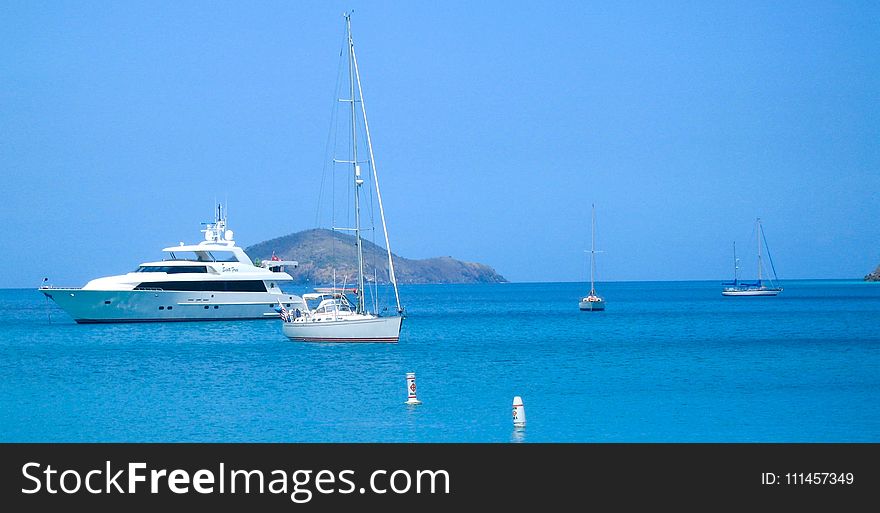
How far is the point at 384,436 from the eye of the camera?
21891mm

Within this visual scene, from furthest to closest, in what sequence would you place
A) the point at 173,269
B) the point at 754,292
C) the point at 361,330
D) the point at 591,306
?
the point at 754,292
the point at 591,306
the point at 173,269
the point at 361,330

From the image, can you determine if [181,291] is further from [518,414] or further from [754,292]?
[754,292]

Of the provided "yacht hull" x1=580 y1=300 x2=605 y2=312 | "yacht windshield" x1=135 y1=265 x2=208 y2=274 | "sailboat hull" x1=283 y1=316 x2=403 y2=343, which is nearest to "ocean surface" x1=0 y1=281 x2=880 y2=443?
"sailboat hull" x1=283 y1=316 x2=403 y2=343

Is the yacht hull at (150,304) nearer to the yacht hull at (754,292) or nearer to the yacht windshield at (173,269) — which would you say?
the yacht windshield at (173,269)

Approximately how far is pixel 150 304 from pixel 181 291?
7.08 feet

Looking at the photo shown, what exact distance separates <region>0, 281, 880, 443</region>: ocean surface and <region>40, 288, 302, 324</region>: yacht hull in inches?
184

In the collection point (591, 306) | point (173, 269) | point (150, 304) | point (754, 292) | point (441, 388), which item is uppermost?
point (173, 269)

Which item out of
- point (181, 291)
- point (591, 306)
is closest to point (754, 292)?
point (591, 306)

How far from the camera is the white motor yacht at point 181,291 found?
65.5 meters

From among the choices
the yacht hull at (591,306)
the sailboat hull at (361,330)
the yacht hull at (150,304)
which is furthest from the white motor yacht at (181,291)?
the yacht hull at (591,306)

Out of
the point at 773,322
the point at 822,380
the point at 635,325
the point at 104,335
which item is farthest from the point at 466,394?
the point at 773,322

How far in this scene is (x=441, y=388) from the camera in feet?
105
